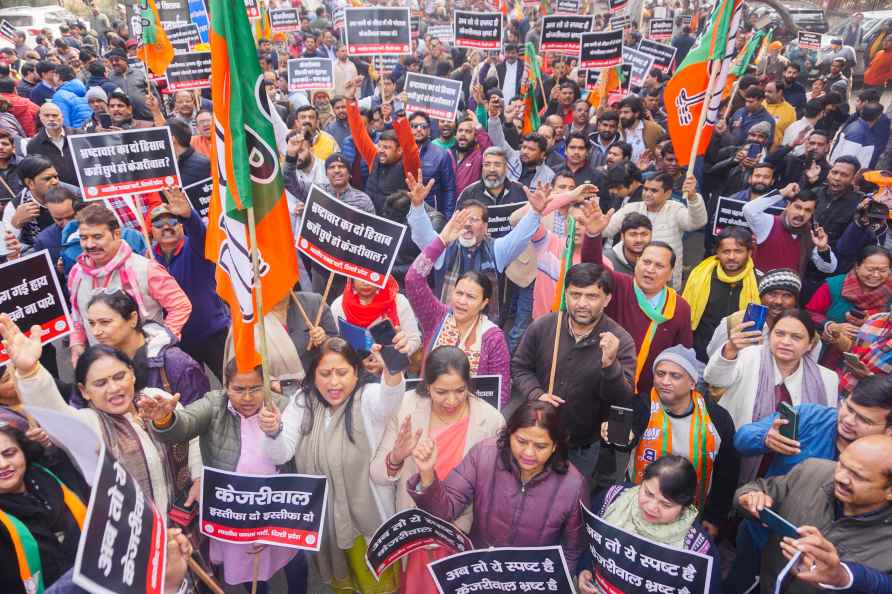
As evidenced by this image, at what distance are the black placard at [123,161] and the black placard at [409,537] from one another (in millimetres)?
3259

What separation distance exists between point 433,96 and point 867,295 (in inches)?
204

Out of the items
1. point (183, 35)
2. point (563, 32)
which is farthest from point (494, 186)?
point (183, 35)

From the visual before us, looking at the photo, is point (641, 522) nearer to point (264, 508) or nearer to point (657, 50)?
point (264, 508)

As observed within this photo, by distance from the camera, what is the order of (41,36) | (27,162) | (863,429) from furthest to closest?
1. (41,36)
2. (27,162)
3. (863,429)

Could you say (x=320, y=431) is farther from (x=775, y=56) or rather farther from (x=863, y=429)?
(x=775, y=56)

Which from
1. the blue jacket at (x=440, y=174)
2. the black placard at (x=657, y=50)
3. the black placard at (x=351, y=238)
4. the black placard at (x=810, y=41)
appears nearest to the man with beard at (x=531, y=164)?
the blue jacket at (x=440, y=174)

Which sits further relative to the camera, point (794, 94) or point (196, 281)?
point (794, 94)

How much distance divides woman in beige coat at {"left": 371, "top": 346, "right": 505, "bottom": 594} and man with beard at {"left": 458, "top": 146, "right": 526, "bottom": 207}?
9.19 feet

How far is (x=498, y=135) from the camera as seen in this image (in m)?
7.48

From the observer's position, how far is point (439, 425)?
3232mm

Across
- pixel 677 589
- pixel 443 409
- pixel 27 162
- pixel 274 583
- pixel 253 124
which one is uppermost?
pixel 253 124

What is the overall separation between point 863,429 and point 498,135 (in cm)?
541

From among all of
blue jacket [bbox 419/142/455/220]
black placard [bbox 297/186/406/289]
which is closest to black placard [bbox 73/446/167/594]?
black placard [bbox 297/186/406/289]

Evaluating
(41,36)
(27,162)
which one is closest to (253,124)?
(27,162)
